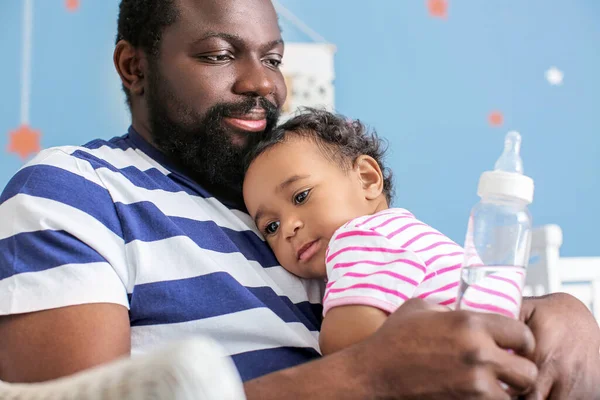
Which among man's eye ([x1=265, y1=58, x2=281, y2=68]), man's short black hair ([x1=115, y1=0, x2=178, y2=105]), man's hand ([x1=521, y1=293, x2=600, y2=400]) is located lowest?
man's hand ([x1=521, y1=293, x2=600, y2=400])

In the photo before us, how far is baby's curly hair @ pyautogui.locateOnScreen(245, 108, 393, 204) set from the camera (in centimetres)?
131

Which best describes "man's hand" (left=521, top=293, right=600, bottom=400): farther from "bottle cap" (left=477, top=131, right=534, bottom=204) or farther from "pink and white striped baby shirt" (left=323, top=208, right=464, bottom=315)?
"bottle cap" (left=477, top=131, right=534, bottom=204)

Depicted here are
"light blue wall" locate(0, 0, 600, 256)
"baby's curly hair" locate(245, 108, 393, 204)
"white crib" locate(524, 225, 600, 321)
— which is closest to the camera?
"baby's curly hair" locate(245, 108, 393, 204)

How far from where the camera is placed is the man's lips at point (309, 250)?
47.4 inches

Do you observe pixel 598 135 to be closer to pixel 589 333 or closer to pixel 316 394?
pixel 589 333

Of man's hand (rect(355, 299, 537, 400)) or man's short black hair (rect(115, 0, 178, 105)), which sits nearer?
→ man's hand (rect(355, 299, 537, 400))

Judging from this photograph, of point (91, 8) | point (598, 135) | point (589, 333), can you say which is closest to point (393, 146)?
point (598, 135)

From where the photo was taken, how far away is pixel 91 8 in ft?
8.86

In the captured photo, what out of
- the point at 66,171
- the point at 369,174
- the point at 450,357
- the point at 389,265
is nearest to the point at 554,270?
the point at 369,174

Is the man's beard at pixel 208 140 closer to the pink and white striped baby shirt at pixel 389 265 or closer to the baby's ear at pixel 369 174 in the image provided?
the baby's ear at pixel 369 174

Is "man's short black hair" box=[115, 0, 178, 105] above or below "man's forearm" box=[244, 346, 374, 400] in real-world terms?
above

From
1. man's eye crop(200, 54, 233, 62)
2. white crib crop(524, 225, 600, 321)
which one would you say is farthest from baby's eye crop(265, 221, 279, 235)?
white crib crop(524, 225, 600, 321)

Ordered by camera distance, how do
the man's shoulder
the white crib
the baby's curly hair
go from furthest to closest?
1. the white crib
2. the baby's curly hair
3. the man's shoulder

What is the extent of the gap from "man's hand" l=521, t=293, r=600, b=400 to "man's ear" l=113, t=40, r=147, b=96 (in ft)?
3.01
